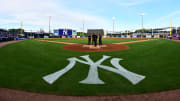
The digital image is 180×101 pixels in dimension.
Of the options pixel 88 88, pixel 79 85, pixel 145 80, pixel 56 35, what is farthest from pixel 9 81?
pixel 56 35

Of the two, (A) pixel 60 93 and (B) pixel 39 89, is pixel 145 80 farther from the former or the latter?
(B) pixel 39 89

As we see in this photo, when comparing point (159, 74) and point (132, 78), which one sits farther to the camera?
point (159, 74)

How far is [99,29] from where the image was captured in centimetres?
7912

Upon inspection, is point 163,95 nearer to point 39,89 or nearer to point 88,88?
point 88,88

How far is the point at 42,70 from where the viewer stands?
6059mm

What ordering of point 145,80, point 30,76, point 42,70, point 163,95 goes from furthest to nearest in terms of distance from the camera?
point 42,70 < point 30,76 < point 145,80 < point 163,95

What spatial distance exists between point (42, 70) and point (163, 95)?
577cm

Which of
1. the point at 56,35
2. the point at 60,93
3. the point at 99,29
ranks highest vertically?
the point at 99,29

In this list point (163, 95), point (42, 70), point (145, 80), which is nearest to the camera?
point (163, 95)

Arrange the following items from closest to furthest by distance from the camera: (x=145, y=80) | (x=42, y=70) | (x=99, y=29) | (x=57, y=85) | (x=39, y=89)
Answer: (x=39, y=89)
(x=57, y=85)
(x=145, y=80)
(x=42, y=70)
(x=99, y=29)

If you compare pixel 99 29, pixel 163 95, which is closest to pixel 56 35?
pixel 99 29

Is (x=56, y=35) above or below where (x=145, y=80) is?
above

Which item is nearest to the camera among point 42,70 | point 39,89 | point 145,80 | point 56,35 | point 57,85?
point 39,89

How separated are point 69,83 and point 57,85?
498mm
